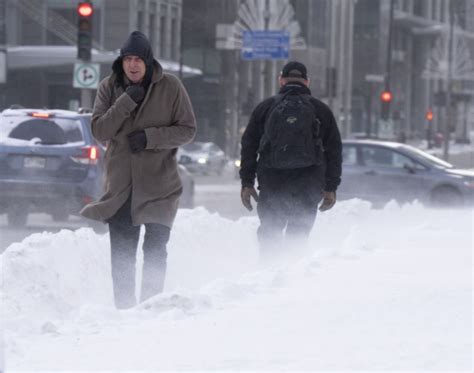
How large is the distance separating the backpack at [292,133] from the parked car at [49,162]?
689 centimetres

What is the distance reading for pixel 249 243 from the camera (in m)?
13.3

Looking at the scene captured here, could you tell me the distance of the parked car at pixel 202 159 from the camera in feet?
162

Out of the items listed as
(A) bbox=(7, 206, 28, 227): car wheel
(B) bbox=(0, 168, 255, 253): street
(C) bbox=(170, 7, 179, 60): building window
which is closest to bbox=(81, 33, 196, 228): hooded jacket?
(B) bbox=(0, 168, 255, 253): street

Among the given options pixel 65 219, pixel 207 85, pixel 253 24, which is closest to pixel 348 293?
pixel 65 219

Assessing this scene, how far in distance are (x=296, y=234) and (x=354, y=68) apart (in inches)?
3577

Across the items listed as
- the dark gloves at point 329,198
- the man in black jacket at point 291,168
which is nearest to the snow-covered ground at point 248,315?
the man in black jacket at point 291,168

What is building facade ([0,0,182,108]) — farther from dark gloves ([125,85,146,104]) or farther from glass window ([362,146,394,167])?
dark gloves ([125,85,146,104])

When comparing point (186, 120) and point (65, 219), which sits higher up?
point (186, 120)

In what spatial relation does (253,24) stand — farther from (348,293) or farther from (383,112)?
(348,293)

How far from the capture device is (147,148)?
7.64 meters

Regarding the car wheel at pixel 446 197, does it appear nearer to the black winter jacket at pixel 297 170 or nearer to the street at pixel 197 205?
the street at pixel 197 205

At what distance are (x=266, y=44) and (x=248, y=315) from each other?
41.8 meters

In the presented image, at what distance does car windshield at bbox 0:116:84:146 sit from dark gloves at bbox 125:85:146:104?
8.95 metres

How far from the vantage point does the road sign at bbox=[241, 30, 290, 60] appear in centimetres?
4862
